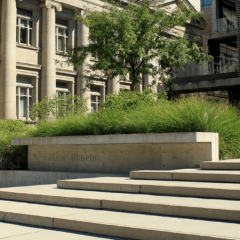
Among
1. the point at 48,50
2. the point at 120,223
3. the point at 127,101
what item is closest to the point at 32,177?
the point at 127,101

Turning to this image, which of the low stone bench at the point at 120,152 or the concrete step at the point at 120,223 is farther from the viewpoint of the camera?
the low stone bench at the point at 120,152

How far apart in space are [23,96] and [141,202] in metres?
25.9

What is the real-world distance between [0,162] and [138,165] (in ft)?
20.2

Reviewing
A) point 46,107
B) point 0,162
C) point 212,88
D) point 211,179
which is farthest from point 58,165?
point 212,88

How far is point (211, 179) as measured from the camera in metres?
7.16

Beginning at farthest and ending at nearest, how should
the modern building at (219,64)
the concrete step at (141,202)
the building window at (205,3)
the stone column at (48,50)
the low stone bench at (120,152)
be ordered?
the building window at (205,3), the stone column at (48,50), the modern building at (219,64), the low stone bench at (120,152), the concrete step at (141,202)

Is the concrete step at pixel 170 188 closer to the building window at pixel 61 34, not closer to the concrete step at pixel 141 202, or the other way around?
the concrete step at pixel 141 202

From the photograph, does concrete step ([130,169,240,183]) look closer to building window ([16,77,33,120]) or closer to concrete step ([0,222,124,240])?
concrete step ([0,222,124,240])

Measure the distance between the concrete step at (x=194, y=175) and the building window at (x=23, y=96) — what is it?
22852 millimetres

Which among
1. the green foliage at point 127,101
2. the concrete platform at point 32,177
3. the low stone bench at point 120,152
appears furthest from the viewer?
the green foliage at point 127,101

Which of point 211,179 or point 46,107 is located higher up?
point 46,107

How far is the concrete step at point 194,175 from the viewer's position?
689 centimetres

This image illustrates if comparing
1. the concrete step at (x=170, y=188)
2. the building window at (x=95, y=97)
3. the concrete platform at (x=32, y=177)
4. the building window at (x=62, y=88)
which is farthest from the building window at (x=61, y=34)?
the concrete step at (x=170, y=188)

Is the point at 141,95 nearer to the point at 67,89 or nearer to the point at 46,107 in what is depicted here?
the point at 46,107
